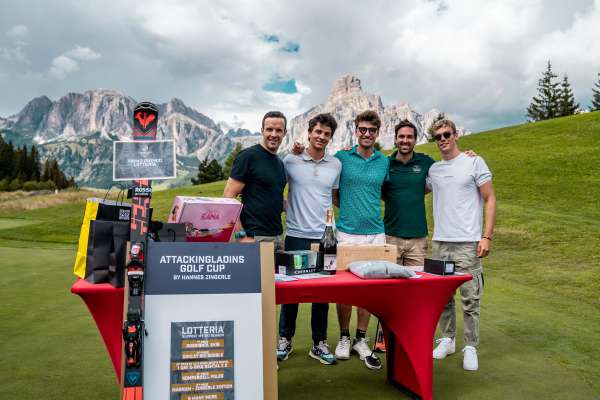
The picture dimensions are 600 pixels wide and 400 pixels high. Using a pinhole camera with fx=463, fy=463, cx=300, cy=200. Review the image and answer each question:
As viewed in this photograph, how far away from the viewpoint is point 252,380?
2.66m

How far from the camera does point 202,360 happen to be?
8.52 ft

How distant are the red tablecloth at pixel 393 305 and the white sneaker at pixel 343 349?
55 centimetres

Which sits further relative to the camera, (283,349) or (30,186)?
(30,186)

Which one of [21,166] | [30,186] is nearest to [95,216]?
[30,186]

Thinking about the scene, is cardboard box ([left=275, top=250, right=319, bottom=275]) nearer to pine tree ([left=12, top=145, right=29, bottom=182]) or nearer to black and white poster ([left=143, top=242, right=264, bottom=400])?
black and white poster ([left=143, top=242, right=264, bottom=400])

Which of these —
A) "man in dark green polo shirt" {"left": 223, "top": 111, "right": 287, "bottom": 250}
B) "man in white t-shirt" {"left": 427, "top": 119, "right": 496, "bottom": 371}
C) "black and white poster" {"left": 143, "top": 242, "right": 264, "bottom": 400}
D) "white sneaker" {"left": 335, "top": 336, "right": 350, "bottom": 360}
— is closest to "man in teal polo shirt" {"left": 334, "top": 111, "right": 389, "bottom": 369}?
"white sneaker" {"left": 335, "top": 336, "right": 350, "bottom": 360}

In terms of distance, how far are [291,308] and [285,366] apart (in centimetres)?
51

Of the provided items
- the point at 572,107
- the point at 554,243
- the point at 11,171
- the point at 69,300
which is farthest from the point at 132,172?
the point at 11,171

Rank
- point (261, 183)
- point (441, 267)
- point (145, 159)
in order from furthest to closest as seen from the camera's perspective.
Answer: point (261, 183)
point (441, 267)
point (145, 159)

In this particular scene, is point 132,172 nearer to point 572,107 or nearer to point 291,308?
point 291,308

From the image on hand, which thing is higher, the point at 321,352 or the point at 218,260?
the point at 218,260

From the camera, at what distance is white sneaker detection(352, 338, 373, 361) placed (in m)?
4.20

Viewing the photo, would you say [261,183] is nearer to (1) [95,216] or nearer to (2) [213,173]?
(1) [95,216]

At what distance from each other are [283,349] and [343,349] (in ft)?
1.80
